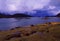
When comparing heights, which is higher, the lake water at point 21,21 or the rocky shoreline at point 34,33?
the lake water at point 21,21

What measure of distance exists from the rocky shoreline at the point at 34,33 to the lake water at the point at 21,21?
14cm

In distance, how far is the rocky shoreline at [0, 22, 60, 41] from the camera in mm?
4539

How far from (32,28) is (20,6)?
98 cm

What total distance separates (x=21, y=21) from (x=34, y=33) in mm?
666

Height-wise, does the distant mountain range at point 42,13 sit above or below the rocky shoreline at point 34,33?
above

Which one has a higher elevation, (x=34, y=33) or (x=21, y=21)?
(x=21, y=21)

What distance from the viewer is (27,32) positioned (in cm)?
505

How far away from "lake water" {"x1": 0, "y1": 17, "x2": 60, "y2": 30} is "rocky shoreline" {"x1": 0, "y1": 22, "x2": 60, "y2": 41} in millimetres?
144

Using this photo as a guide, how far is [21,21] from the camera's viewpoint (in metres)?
5.07

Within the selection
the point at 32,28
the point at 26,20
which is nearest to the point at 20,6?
the point at 26,20

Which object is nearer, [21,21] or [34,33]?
[34,33]

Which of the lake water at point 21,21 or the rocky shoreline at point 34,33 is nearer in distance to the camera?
the rocky shoreline at point 34,33

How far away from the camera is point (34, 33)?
4914 mm

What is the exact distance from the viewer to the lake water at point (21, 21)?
192 inches
